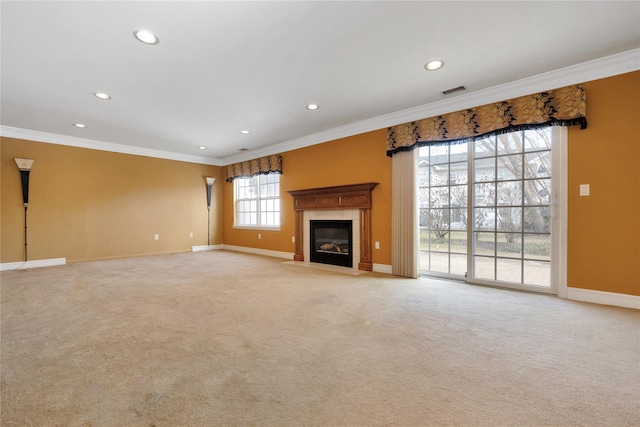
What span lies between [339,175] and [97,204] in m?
5.08

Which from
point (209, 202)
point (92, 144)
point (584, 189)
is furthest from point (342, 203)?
point (92, 144)

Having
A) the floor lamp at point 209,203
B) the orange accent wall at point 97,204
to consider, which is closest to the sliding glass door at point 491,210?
the floor lamp at point 209,203

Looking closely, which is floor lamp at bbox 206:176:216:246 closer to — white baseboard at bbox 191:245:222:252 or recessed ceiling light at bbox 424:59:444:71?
white baseboard at bbox 191:245:222:252

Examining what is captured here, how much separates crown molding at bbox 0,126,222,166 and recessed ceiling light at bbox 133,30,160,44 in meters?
4.48

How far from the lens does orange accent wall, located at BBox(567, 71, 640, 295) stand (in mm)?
2727

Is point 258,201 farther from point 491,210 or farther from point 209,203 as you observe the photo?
point 491,210

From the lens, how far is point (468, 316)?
2564 millimetres

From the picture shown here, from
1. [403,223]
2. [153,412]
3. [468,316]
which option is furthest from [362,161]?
[153,412]

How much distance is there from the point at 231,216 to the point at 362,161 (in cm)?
433

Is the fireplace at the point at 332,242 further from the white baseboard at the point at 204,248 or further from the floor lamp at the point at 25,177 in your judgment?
the floor lamp at the point at 25,177

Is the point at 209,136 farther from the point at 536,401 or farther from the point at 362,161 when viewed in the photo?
the point at 536,401

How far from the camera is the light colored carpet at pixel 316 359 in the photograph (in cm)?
134

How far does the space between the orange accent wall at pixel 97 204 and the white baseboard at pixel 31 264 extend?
0.07 meters

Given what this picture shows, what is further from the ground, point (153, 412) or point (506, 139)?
point (506, 139)
